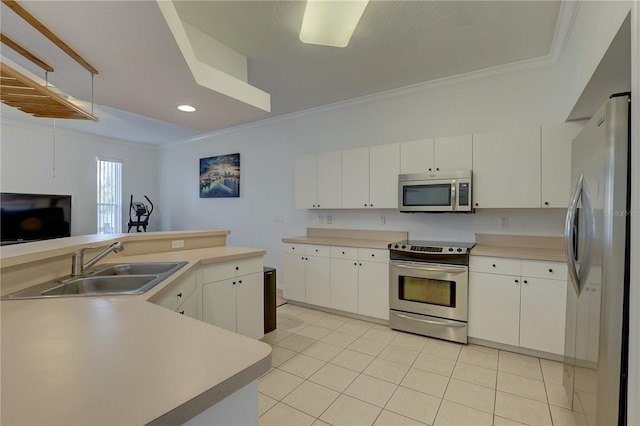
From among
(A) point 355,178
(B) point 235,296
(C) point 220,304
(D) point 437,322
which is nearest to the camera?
(C) point 220,304

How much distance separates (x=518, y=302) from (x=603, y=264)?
155 centimetres

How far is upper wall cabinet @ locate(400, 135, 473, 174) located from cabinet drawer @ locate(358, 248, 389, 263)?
92 centimetres

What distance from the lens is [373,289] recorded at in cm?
336

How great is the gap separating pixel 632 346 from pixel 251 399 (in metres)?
1.41

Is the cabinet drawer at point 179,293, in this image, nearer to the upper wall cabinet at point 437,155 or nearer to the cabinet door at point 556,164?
the upper wall cabinet at point 437,155

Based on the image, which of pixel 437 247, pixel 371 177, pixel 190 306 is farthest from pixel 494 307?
pixel 190 306

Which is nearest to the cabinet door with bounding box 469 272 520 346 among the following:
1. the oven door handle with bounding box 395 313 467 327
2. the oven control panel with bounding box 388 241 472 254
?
the oven door handle with bounding box 395 313 467 327

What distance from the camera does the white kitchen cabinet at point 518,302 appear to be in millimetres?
2482

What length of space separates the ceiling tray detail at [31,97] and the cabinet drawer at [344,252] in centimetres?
259

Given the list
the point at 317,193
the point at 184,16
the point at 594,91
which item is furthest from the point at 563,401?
the point at 184,16

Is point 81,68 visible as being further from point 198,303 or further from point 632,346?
point 632,346

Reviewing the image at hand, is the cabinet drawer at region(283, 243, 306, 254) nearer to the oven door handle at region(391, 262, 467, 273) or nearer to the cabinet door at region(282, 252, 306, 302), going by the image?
the cabinet door at region(282, 252, 306, 302)

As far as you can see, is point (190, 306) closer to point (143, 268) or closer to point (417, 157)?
point (143, 268)

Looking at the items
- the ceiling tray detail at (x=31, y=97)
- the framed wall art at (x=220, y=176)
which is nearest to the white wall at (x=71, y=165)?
the framed wall art at (x=220, y=176)
